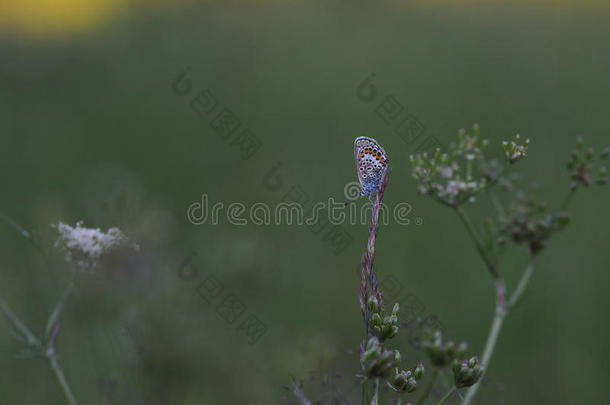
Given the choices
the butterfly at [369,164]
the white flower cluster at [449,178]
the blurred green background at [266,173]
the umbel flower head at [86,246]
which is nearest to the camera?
the umbel flower head at [86,246]

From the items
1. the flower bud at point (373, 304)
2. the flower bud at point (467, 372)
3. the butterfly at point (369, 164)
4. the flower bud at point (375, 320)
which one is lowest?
the flower bud at point (467, 372)

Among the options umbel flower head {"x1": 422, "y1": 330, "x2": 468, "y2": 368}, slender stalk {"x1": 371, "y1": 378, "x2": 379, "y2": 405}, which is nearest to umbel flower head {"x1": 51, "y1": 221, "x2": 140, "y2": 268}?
slender stalk {"x1": 371, "y1": 378, "x2": 379, "y2": 405}

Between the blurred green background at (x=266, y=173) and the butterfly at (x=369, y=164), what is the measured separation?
0.79 metres

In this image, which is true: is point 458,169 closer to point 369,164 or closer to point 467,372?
point 369,164

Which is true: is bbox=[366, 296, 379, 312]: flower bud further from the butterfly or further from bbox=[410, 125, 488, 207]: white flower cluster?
the butterfly

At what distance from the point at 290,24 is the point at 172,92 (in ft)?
10.1

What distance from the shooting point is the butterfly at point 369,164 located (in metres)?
3.25

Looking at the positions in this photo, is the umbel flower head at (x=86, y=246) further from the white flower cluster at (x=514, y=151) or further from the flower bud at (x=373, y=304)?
the white flower cluster at (x=514, y=151)

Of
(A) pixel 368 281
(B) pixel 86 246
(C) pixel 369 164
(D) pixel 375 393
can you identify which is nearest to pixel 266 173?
(C) pixel 369 164

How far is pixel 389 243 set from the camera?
6.10 metres

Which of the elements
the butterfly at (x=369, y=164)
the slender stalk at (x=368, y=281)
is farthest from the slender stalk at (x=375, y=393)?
the butterfly at (x=369, y=164)

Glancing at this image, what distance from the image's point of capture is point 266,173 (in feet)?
23.9

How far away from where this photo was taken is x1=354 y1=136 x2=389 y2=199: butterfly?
10.7 ft

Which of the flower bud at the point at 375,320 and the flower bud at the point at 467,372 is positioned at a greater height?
the flower bud at the point at 375,320
